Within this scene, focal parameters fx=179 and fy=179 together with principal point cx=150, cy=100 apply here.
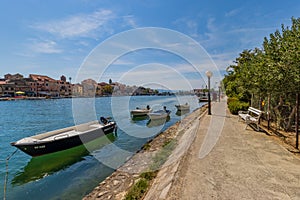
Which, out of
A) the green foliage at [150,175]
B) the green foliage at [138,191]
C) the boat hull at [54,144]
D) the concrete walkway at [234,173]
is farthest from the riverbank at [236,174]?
the boat hull at [54,144]

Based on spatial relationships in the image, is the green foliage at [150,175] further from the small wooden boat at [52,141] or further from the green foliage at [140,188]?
the small wooden boat at [52,141]

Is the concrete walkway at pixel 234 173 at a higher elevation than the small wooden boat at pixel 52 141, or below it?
higher

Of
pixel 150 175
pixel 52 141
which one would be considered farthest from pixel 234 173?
pixel 52 141

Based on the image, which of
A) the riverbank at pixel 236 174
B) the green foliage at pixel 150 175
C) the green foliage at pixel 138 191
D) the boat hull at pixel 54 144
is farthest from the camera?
the boat hull at pixel 54 144

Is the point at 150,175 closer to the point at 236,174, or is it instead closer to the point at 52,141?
the point at 236,174

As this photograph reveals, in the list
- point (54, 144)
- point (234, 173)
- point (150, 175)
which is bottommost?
point (54, 144)

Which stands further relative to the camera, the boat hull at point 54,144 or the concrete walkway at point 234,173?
the boat hull at point 54,144

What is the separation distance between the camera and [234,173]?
428cm

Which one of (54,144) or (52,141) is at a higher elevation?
(52,141)

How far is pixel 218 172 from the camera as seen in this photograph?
437cm

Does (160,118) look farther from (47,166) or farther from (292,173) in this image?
(292,173)

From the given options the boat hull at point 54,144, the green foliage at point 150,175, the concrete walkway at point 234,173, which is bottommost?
the boat hull at point 54,144

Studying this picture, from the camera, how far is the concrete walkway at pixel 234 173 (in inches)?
136

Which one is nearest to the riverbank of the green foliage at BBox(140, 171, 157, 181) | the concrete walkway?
the concrete walkway
